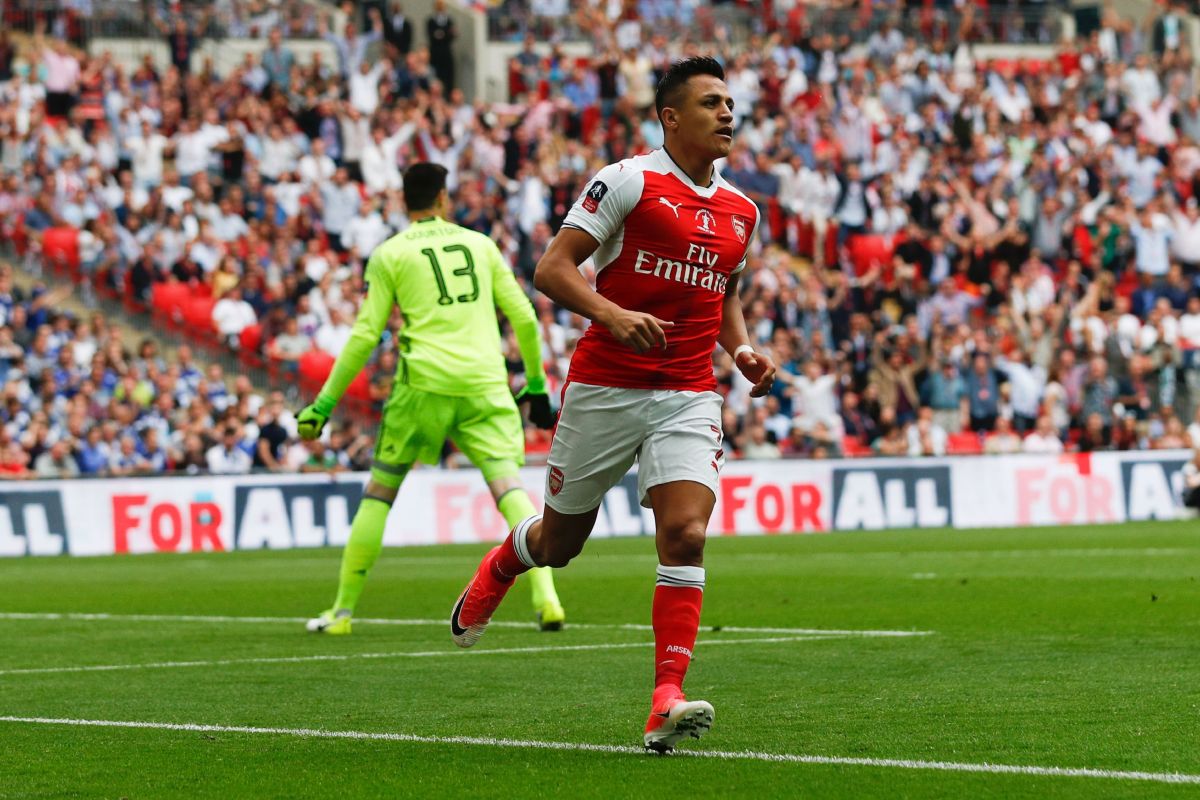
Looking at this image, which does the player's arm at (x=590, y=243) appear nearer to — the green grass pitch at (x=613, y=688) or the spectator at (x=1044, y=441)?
the green grass pitch at (x=613, y=688)

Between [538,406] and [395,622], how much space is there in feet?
6.76

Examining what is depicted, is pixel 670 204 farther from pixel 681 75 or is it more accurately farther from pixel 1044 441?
pixel 1044 441

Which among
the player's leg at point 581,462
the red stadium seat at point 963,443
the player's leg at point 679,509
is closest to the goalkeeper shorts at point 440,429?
the player's leg at point 581,462

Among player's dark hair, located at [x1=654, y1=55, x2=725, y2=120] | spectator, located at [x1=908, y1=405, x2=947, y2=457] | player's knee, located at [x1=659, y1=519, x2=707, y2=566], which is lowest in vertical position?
spectator, located at [x1=908, y1=405, x2=947, y2=457]

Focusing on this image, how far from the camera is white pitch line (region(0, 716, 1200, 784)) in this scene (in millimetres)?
5945

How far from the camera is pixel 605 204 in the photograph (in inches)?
283

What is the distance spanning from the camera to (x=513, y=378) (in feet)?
82.7

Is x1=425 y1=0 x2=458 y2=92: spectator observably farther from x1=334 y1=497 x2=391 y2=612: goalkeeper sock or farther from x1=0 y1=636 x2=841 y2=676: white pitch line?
x1=0 y1=636 x2=841 y2=676: white pitch line

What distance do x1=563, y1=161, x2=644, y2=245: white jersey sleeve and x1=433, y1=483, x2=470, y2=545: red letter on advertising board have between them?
648 inches

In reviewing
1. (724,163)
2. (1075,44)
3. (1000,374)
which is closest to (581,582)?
(1000,374)

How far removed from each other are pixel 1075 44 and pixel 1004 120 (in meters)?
4.48

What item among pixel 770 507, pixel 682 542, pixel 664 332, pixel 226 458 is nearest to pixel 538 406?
pixel 664 332

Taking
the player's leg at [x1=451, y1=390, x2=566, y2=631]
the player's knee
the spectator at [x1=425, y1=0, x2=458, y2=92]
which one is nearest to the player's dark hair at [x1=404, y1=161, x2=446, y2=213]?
the player's leg at [x1=451, y1=390, x2=566, y2=631]

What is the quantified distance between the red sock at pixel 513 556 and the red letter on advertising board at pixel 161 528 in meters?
14.9
